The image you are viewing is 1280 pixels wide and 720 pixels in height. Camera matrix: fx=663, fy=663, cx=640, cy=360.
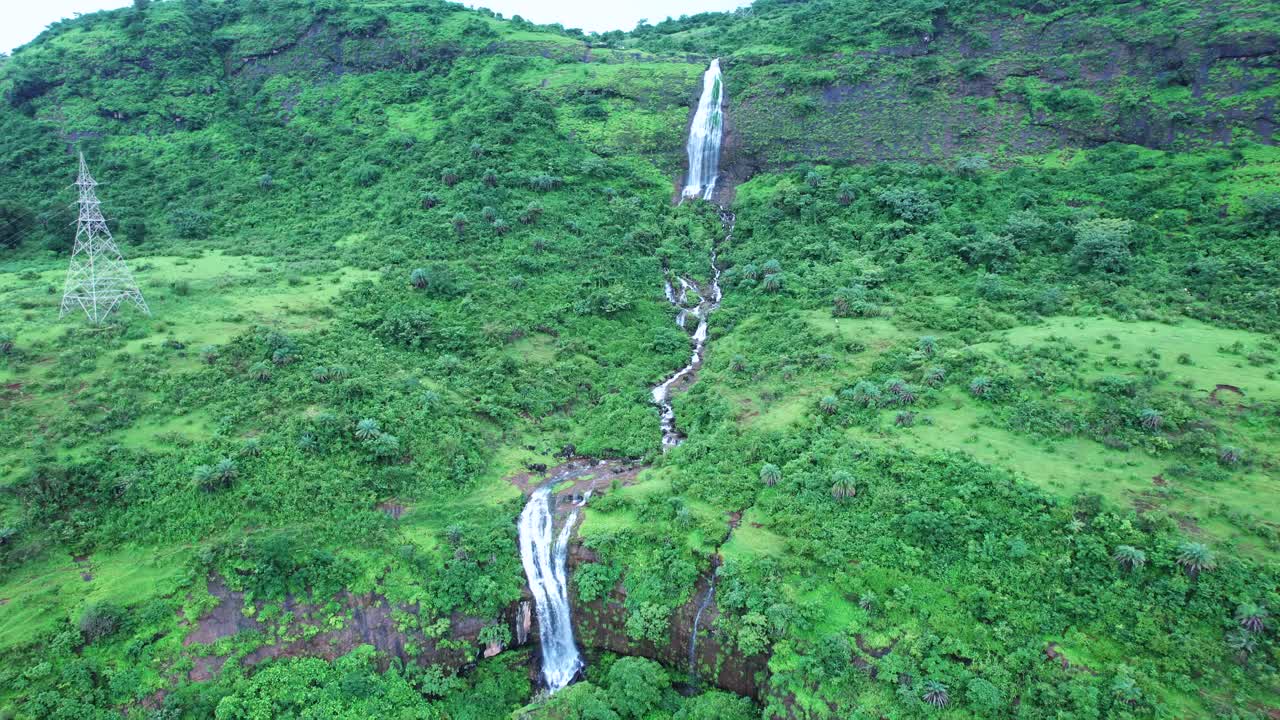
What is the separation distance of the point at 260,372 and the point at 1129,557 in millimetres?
42578

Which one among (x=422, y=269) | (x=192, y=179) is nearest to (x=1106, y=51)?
(x=422, y=269)

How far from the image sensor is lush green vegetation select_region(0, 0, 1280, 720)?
2580 cm

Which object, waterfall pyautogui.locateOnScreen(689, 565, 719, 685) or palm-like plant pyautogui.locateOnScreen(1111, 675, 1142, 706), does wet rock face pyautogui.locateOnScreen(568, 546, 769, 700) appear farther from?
palm-like plant pyautogui.locateOnScreen(1111, 675, 1142, 706)

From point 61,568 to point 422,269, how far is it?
28.1m

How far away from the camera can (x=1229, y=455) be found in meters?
28.1

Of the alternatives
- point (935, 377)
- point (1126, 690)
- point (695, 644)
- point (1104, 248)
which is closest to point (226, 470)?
point (695, 644)

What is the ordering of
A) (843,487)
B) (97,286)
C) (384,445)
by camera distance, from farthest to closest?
(97,286) → (384,445) → (843,487)

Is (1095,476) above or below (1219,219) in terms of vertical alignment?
below

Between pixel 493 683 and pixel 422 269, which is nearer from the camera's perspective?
pixel 493 683

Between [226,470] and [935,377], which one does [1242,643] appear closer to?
[935,377]

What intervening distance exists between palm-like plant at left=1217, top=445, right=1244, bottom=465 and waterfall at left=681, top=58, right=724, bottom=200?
153 ft

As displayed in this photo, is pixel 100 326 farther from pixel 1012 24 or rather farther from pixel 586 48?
pixel 1012 24

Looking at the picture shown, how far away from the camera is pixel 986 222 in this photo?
51.7 metres

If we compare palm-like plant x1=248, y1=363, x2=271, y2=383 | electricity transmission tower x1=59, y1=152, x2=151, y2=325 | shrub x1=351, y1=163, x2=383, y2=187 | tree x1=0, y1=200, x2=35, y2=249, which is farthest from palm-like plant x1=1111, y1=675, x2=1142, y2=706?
tree x1=0, y1=200, x2=35, y2=249
